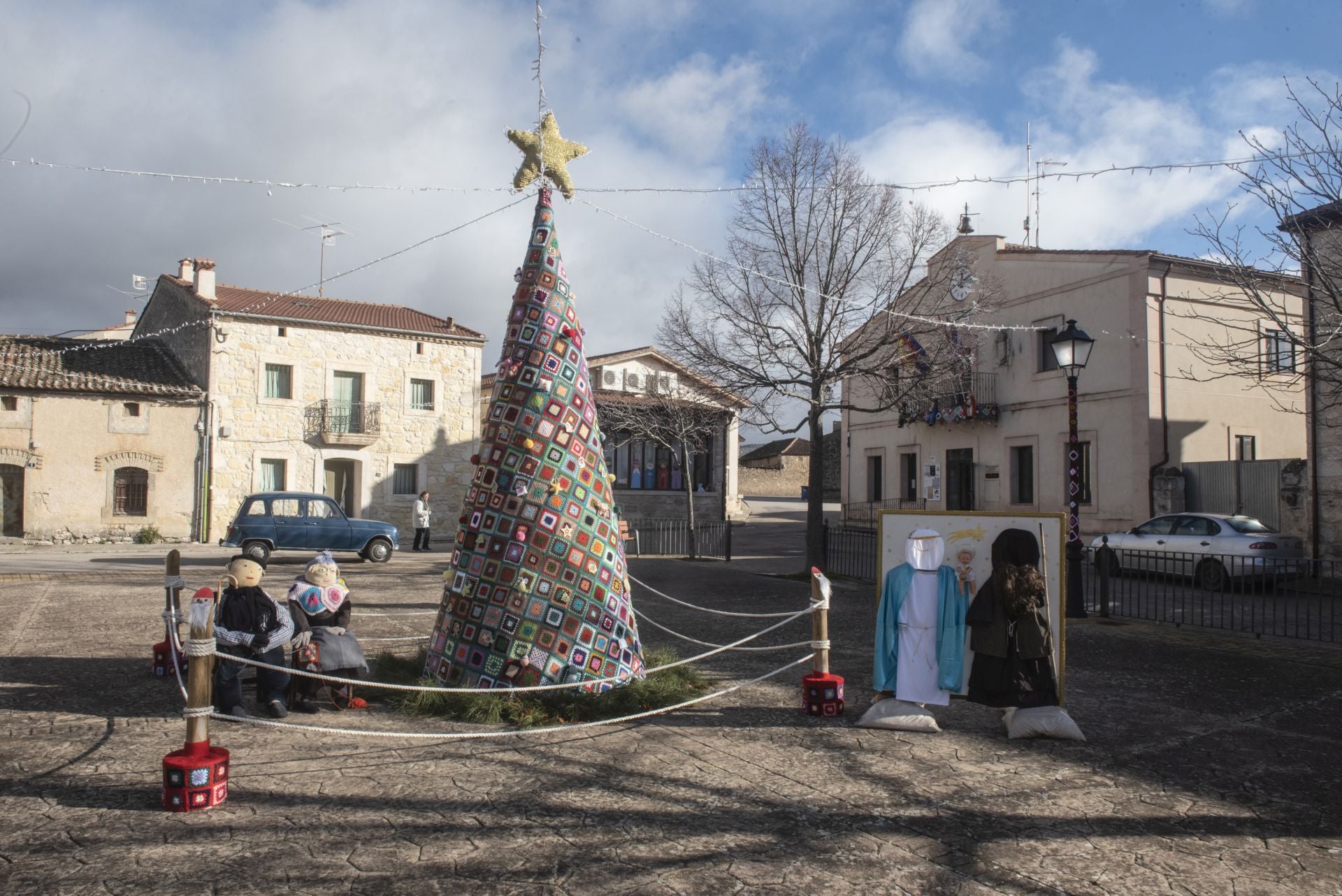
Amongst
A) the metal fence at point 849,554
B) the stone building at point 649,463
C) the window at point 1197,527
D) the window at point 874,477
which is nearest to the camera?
the metal fence at point 849,554

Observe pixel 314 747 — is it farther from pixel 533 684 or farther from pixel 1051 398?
pixel 1051 398

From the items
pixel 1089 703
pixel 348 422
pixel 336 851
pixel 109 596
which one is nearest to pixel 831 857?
pixel 336 851

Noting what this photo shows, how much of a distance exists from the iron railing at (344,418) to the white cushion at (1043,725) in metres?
25.7

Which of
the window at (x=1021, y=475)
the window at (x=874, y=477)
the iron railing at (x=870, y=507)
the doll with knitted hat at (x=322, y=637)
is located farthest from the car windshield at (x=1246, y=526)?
the doll with knitted hat at (x=322, y=637)

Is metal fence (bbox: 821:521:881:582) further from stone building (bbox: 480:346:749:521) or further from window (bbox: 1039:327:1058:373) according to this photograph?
stone building (bbox: 480:346:749:521)

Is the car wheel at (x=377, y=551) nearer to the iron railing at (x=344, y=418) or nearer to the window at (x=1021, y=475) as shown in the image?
the iron railing at (x=344, y=418)

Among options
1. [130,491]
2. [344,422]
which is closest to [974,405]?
[344,422]

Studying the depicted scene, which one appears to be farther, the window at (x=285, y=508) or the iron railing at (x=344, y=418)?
the iron railing at (x=344, y=418)

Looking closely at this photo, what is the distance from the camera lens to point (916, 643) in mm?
6062

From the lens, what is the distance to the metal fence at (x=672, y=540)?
21828 millimetres

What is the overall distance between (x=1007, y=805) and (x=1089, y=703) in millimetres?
2761

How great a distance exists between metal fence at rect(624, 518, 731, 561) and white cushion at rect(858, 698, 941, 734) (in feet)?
49.6

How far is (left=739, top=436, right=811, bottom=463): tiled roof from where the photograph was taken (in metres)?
57.6

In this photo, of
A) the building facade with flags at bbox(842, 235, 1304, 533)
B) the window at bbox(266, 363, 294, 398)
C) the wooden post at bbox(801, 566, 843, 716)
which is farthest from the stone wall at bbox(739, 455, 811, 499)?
the wooden post at bbox(801, 566, 843, 716)
